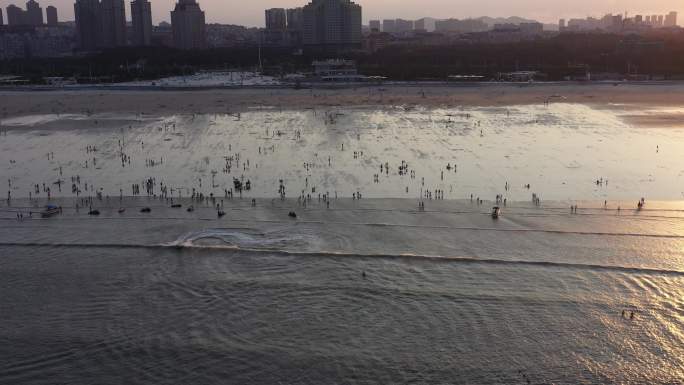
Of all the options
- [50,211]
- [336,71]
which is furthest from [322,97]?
[50,211]

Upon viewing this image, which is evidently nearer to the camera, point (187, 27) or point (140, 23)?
point (187, 27)

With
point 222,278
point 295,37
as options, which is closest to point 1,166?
point 222,278

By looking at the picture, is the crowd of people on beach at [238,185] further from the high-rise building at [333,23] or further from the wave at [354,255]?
the high-rise building at [333,23]

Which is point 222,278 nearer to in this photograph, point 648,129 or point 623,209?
point 623,209

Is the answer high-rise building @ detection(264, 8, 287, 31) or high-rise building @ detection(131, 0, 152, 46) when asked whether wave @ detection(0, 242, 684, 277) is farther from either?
high-rise building @ detection(264, 8, 287, 31)

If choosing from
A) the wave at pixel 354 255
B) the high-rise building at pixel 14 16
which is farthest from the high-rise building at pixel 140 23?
the wave at pixel 354 255

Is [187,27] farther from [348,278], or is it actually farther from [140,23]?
[348,278]

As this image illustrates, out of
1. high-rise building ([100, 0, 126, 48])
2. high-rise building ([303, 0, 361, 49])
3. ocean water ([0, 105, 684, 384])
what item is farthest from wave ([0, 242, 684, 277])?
high-rise building ([100, 0, 126, 48])
